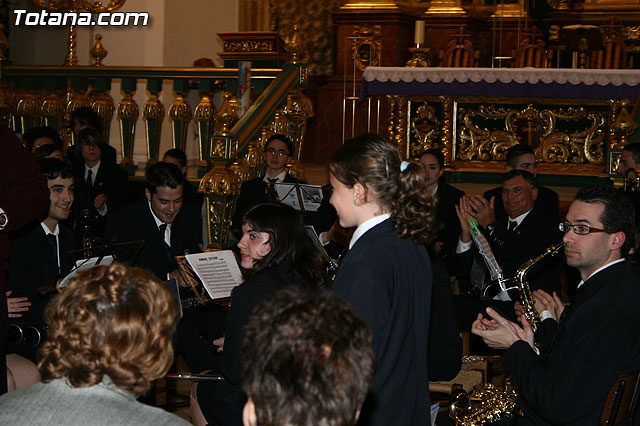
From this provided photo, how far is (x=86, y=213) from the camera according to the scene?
715 centimetres

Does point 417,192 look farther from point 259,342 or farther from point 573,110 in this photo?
point 573,110

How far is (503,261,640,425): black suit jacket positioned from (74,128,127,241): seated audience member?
4.98 m

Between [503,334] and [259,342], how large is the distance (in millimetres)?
1982

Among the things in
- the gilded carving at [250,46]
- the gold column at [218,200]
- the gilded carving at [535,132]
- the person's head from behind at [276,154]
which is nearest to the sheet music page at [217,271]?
the gold column at [218,200]

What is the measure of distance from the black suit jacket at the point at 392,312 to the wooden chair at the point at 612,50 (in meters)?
9.15

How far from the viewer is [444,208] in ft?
23.4

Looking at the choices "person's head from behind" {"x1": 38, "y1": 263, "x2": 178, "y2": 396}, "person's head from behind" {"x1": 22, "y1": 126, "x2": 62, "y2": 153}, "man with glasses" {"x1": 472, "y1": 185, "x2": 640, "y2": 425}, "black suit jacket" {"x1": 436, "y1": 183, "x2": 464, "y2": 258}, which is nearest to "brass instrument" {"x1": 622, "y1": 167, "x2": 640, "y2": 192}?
"black suit jacket" {"x1": 436, "y1": 183, "x2": 464, "y2": 258}

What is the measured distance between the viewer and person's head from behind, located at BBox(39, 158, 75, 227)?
17.0 feet

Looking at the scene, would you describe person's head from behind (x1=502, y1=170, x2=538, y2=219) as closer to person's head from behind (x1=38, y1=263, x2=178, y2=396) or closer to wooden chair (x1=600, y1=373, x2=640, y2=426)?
wooden chair (x1=600, y1=373, x2=640, y2=426)

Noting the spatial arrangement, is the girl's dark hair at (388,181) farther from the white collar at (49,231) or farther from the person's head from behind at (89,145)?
the person's head from behind at (89,145)

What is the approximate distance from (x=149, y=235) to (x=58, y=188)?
798mm

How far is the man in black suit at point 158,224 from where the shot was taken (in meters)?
5.87

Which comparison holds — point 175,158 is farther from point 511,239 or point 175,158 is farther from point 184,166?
point 511,239

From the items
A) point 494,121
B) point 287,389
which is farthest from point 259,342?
point 494,121
